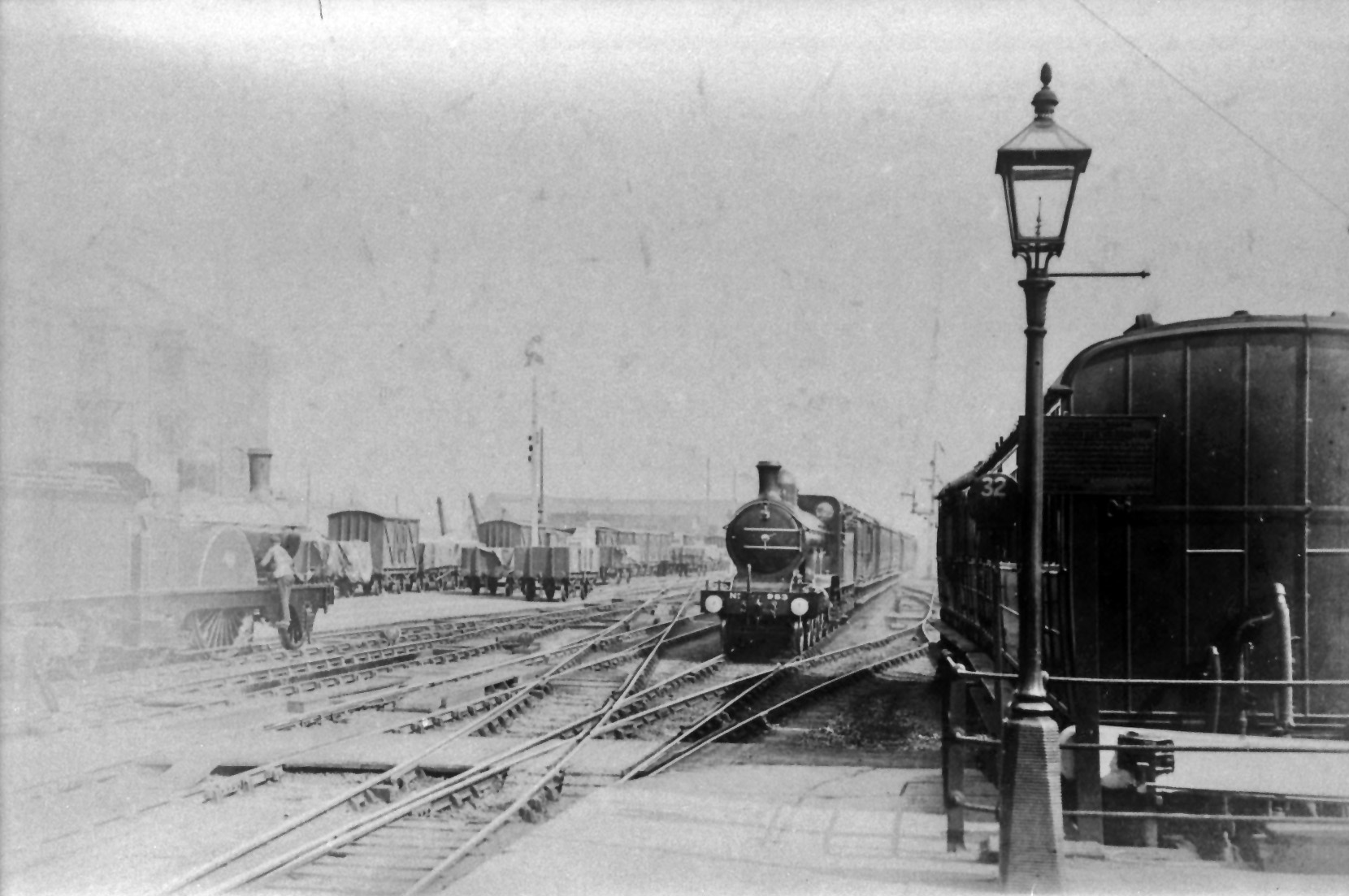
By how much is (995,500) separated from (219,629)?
15.5 metres

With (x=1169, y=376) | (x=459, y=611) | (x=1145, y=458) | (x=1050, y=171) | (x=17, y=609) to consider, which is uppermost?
(x=1050, y=171)

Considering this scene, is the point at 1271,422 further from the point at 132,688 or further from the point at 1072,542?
the point at 132,688

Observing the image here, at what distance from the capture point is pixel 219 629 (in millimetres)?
18766

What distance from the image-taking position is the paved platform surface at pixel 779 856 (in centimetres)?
600

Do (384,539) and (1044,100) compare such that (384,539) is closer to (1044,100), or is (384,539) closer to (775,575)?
(775,575)

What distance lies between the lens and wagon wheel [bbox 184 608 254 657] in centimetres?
1733

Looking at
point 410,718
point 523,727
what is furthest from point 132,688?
point 523,727

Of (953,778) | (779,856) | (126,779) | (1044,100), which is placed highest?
(1044,100)

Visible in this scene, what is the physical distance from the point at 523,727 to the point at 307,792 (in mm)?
3804

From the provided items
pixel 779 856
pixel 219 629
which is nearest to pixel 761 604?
pixel 219 629

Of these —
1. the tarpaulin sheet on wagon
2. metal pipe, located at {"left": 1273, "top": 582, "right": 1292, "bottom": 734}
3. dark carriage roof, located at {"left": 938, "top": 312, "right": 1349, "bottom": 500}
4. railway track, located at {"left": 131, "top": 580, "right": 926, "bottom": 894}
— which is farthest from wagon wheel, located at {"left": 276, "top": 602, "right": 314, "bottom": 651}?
the tarpaulin sheet on wagon

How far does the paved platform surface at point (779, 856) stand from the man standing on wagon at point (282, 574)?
40.4ft

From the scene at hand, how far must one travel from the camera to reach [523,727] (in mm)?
12734

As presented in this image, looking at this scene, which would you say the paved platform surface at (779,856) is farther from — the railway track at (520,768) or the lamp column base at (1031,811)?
the railway track at (520,768)
